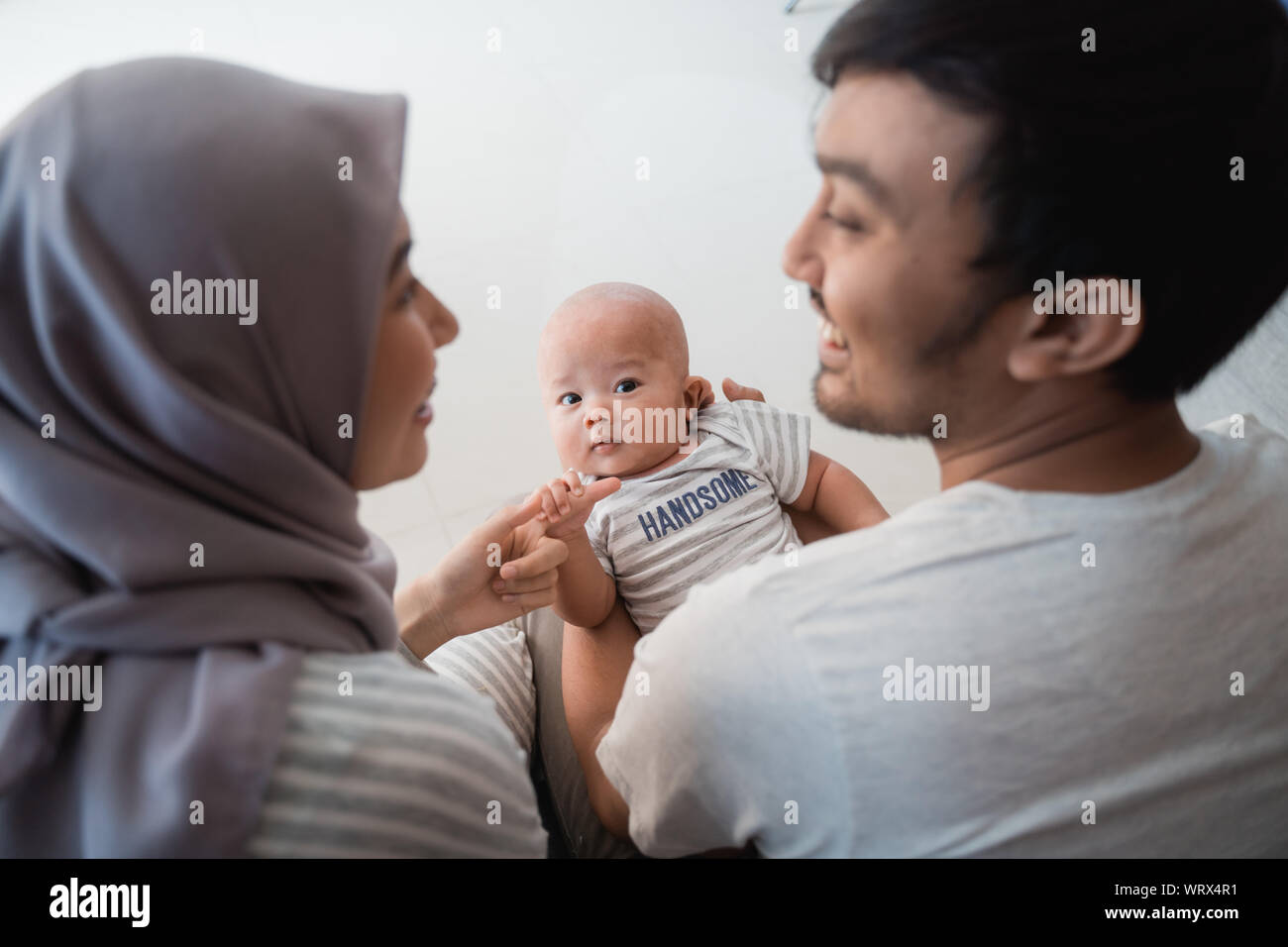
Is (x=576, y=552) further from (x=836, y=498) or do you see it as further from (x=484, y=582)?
(x=836, y=498)

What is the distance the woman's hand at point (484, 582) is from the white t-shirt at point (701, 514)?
Answer: 187mm

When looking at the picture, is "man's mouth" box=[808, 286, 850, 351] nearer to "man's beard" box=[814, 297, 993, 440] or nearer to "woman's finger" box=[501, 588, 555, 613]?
"man's beard" box=[814, 297, 993, 440]

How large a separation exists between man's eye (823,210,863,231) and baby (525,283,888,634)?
0.68 meters

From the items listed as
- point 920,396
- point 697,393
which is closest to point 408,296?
point 920,396

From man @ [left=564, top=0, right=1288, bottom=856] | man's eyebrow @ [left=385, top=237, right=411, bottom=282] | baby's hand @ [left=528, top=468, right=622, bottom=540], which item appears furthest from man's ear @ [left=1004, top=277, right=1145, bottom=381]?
baby's hand @ [left=528, top=468, right=622, bottom=540]

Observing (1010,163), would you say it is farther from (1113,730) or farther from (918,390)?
(1113,730)

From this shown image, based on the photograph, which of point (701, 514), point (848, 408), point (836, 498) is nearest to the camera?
point (848, 408)

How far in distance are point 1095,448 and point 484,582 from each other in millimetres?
820

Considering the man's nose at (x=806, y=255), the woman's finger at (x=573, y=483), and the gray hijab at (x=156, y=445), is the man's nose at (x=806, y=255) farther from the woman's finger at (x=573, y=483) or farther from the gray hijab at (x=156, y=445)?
the woman's finger at (x=573, y=483)

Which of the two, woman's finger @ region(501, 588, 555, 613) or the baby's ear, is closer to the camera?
woman's finger @ region(501, 588, 555, 613)

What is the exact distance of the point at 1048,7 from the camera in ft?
2.20

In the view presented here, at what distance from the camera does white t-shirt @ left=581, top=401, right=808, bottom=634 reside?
1.41 m

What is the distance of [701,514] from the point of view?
4.73 feet

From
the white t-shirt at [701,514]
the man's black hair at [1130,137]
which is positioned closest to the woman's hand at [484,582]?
the white t-shirt at [701,514]
